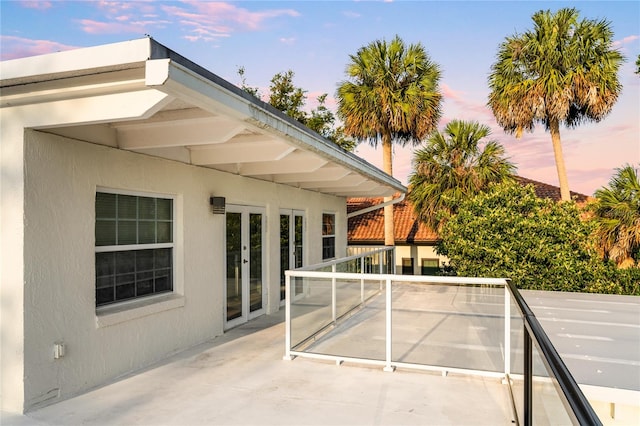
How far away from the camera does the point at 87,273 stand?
4426 mm

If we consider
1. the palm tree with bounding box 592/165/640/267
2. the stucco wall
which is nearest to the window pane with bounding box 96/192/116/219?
the stucco wall

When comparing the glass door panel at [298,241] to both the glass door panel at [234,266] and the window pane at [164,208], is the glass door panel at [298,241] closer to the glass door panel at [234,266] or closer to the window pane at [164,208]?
the glass door panel at [234,266]

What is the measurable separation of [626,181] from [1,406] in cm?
1399

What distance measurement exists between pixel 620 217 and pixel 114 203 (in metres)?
12.9

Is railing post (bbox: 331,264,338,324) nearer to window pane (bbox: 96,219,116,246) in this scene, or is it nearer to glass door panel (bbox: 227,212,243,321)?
glass door panel (bbox: 227,212,243,321)

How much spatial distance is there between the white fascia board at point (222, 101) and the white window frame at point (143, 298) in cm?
205

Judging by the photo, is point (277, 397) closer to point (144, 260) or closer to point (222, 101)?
point (144, 260)

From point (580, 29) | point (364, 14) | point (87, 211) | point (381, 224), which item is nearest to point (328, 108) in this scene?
point (381, 224)

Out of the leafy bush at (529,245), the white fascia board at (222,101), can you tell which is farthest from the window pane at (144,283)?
the leafy bush at (529,245)

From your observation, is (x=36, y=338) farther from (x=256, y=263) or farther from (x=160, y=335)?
(x=256, y=263)

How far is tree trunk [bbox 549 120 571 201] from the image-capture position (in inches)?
650

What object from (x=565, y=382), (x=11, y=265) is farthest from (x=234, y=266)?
(x=565, y=382)

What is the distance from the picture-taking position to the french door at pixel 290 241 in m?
9.23

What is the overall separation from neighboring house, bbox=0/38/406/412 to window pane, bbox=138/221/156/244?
0.02 meters
